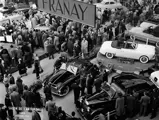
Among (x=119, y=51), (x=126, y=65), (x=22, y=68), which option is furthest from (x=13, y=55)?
(x=126, y=65)

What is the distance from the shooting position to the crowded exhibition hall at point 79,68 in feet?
31.9

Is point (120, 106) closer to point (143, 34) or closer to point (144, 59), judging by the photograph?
point (144, 59)

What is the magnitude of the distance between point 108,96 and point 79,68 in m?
3.11

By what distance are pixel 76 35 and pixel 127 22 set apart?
661cm

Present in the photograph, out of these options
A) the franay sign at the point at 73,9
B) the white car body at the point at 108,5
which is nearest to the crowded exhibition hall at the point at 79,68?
the franay sign at the point at 73,9

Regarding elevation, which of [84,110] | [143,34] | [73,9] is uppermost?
[73,9]

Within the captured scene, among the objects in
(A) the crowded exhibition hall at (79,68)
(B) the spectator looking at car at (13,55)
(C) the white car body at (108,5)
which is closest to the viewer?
(A) the crowded exhibition hall at (79,68)

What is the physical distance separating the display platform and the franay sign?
28.4 ft

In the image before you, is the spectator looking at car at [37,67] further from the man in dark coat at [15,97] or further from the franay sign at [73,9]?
the franay sign at [73,9]

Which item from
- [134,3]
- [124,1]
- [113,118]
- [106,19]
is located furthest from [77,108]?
[124,1]

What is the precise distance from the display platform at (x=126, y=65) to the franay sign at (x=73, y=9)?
28.4 feet

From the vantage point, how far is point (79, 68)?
42.2 ft

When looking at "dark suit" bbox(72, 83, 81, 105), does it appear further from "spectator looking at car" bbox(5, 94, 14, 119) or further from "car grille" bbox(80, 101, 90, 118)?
"spectator looking at car" bbox(5, 94, 14, 119)

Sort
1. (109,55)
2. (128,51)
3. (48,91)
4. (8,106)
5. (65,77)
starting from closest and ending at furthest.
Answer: (8,106), (48,91), (65,77), (128,51), (109,55)
